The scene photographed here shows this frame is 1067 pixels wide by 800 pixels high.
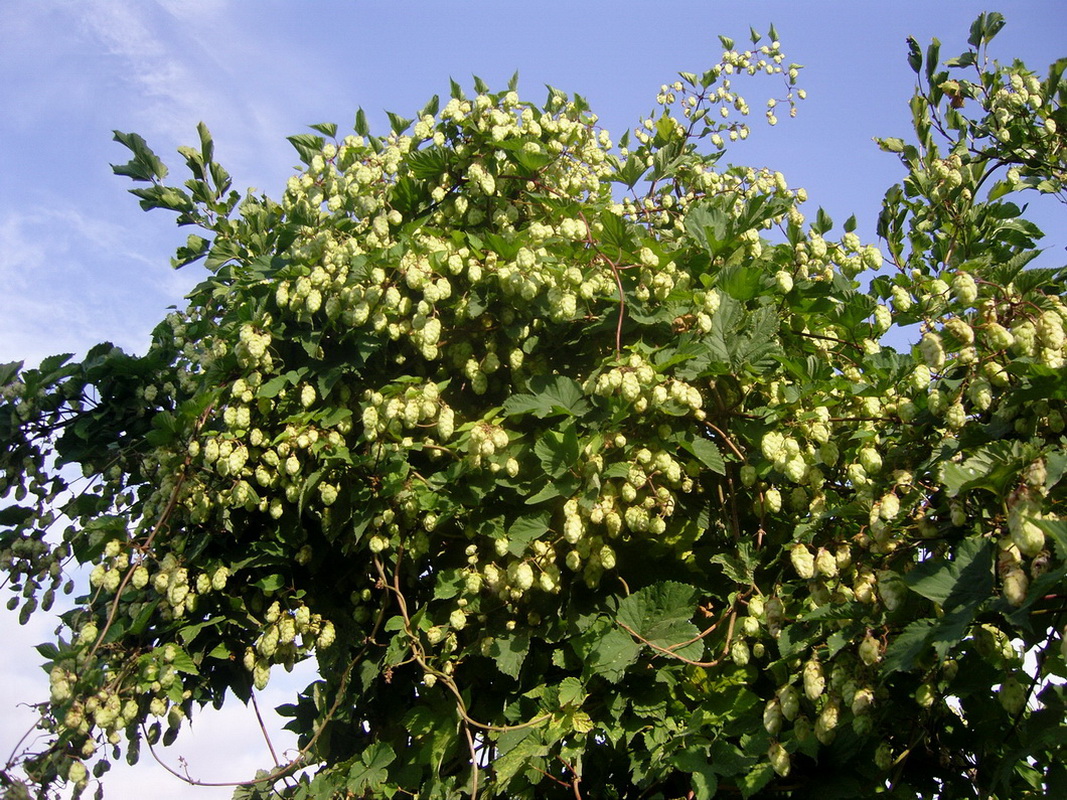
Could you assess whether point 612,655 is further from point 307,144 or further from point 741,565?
point 307,144

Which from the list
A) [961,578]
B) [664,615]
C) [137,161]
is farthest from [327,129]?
[961,578]

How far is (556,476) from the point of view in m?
3.20

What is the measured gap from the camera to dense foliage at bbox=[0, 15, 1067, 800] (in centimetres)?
285

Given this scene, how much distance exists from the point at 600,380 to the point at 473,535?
0.82 metres

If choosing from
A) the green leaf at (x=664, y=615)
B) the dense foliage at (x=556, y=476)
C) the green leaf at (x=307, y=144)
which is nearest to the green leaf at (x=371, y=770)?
the dense foliage at (x=556, y=476)

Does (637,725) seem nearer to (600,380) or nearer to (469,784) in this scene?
(469,784)

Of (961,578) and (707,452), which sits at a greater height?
(707,452)

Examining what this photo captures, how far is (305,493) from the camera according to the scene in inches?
137

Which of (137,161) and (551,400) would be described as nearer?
(551,400)

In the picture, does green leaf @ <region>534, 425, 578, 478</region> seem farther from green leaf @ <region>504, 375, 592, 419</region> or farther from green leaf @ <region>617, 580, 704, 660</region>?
green leaf @ <region>617, 580, 704, 660</region>

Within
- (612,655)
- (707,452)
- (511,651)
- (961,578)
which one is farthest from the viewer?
(511,651)

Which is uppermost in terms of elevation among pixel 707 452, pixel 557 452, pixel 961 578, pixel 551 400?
pixel 551 400

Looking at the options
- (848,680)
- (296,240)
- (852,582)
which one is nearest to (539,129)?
(296,240)

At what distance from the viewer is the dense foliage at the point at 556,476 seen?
9.35 feet
